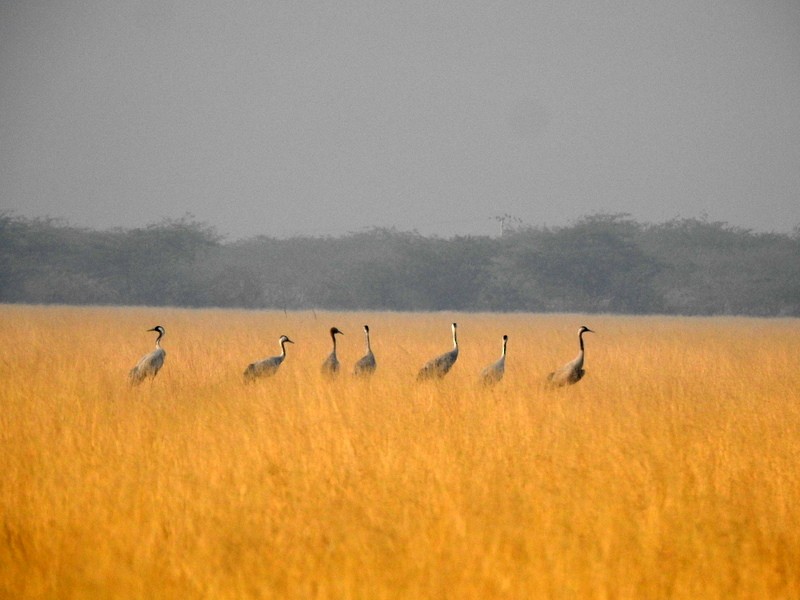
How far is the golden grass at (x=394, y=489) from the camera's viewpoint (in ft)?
14.1

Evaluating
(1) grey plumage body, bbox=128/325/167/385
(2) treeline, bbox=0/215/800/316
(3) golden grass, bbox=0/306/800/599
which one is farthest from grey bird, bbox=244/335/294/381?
(2) treeline, bbox=0/215/800/316

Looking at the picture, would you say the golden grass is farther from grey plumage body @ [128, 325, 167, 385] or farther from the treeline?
the treeline

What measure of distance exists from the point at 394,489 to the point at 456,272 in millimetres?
48747

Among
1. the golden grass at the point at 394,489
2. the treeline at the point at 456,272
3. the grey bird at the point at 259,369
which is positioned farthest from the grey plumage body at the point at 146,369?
the treeline at the point at 456,272

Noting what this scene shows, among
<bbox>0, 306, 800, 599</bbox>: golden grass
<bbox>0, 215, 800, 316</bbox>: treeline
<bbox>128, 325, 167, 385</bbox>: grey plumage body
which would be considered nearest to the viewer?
<bbox>0, 306, 800, 599</bbox>: golden grass

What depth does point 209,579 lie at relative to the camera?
166 inches

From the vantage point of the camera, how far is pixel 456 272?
54.4 meters

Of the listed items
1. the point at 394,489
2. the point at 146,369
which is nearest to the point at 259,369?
the point at 146,369

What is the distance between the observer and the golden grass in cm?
430

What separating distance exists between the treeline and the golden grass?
38872 mm

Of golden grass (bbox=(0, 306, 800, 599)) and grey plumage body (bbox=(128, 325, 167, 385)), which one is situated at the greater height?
grey plumage body (bbox=(128, 325, 167, 385))

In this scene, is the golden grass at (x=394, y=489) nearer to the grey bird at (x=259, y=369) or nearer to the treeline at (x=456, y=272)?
the grey bird at (x=259, y=369)

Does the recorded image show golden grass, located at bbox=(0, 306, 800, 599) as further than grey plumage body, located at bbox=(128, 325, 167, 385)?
No

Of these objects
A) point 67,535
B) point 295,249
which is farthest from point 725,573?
point 295,249
